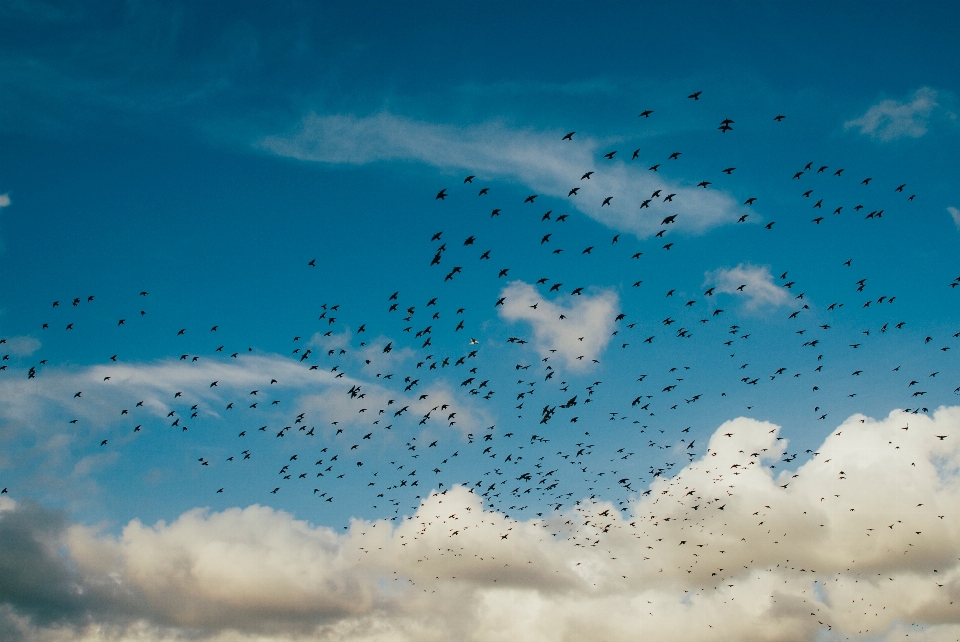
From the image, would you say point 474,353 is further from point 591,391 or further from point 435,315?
point 591,391

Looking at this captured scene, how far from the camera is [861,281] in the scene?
5925 cm

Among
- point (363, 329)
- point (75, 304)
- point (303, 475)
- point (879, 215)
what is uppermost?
point (879, 215)

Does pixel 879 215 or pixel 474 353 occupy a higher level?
pixel 879 215

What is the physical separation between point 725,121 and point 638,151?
5.97 m

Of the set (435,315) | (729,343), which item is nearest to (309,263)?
(435,315)

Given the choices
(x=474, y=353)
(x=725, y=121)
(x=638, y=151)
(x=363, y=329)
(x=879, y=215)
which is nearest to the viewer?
(x=725, y=121)

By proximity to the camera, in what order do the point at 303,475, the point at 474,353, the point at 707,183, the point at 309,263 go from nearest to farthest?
1. the point at 707,183
2. the point at 309,263
3. the point at 474,353
4. the point at 303,475

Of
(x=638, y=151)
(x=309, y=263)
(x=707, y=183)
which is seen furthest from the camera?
(x=309, y=263)

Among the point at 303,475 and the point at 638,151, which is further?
the point at 303,475

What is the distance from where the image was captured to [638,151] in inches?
1724

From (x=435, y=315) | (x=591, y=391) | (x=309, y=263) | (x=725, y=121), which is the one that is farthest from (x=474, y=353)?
(x=725, y=121)

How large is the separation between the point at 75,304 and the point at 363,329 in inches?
1115

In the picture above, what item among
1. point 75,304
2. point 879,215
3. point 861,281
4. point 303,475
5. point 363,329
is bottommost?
point 303,475

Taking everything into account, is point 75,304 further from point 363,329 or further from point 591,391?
point 591,391
